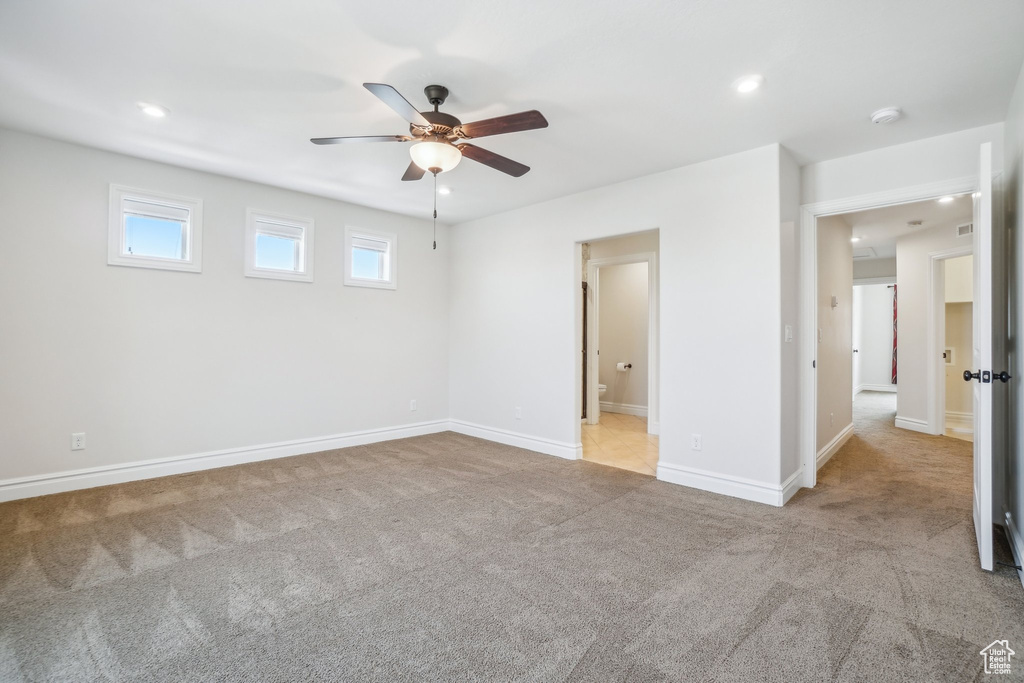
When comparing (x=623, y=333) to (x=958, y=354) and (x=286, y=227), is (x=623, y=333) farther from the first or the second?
(x=286, y=227)

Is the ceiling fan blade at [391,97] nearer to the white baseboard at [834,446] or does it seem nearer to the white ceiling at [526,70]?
the white ceiling at [526,70]

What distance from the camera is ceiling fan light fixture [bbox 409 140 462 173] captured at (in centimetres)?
259

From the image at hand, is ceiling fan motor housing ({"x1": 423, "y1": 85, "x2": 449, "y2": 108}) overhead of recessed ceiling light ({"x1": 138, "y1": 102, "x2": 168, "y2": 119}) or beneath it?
beneath

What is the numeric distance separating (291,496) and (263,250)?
244 cm

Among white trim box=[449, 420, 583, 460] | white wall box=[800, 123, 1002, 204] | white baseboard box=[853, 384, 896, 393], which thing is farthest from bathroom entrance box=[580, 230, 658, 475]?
white baseboard box=[853, 384, 896, 393]

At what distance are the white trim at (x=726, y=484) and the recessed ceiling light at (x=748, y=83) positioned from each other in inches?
102

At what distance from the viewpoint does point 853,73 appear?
2.43 metres

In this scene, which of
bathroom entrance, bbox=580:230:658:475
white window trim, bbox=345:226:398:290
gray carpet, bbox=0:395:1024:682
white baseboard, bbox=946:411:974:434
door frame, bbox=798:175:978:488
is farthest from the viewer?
white baseboard, bbox=946:411:974:434

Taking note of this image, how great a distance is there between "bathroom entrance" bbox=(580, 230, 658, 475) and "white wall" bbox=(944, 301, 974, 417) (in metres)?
3.94

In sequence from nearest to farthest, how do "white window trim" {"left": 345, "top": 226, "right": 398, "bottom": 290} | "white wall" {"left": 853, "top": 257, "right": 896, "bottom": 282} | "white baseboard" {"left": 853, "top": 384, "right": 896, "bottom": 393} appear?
1. "white window trim" {"left": 345, "top": 226, "right": 398, "bottom": 290}
2. "white wall" {"left": 853, "top": 257, "right": 896, "bottom": 282}
3. "white baseboard" {"left": 853, "top": 384, "right": 896, "bottom": 393}

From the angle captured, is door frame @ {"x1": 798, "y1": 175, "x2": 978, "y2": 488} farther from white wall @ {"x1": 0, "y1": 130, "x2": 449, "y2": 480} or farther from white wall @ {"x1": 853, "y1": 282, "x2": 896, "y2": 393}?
white wall @ {"x1": 853, "y1": 282, "x2": 896, "y2": 393}

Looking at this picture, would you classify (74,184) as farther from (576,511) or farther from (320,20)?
(576,511)

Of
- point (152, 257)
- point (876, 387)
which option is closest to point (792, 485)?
point (152, 257)

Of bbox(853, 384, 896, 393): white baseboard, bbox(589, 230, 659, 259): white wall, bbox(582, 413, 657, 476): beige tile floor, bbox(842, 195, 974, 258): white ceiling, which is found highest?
bbox(842, 195, 974, 258): white ceiling
